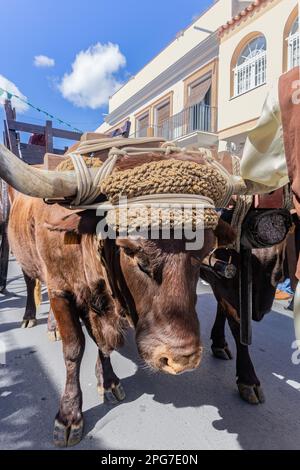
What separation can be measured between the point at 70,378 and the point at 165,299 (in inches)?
49.6

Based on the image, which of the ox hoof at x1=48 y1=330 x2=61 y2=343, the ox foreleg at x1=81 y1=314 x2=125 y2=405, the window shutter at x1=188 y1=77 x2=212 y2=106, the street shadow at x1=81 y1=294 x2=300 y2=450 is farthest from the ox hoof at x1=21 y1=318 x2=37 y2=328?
Result: the window shutter at x1=188 y1=77 x2=212 y2=106

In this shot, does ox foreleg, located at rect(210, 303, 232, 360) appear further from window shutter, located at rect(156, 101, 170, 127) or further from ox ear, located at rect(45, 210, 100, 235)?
window shutter, located at rect(156, 101, 170, 127)

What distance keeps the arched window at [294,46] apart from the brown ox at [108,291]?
8.63 meters

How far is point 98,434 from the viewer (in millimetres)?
2162

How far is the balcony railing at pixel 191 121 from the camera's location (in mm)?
11447

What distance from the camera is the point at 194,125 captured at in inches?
473

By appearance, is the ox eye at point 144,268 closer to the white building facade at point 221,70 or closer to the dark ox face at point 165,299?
the dark ox face at point 165,299

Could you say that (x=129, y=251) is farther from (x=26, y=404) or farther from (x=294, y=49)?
(x=294, y=49)

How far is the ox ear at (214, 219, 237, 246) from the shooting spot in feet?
6.08

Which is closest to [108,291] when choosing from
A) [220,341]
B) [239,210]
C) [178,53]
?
[239,210]

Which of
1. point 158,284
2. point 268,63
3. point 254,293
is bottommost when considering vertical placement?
point 254,293
